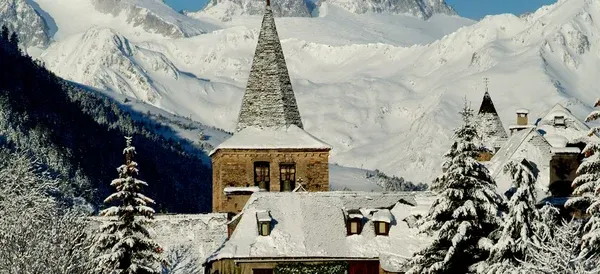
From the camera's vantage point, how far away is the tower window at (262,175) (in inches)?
3324

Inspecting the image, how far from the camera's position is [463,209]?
50906 mm

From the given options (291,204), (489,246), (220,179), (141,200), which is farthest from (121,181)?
(220,179)

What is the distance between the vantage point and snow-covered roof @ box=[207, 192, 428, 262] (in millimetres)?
67812

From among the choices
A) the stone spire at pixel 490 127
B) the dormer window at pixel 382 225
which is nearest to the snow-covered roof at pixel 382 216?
the dormer window at pixel 382 225

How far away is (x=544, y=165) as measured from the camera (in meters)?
67.6

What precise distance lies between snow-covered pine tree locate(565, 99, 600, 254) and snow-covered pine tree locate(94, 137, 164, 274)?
20.7 m

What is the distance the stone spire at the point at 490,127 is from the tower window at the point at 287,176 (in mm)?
17227

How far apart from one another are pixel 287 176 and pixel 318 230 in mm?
15367

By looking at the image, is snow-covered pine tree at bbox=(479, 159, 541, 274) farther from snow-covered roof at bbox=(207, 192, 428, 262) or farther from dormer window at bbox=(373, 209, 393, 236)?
dormer window at bbox=(373, 209, 393, 236)

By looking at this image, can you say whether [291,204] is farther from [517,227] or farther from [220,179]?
[517,227]

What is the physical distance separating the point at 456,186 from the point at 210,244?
33.1 m

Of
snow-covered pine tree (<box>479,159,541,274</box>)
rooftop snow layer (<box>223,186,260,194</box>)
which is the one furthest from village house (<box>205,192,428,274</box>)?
snow-covered pine tree (<box>479,159,541,274</box>)

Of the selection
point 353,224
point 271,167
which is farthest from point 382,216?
point 271,167

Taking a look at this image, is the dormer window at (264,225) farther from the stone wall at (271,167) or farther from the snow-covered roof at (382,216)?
the stone wall at (271,167)
